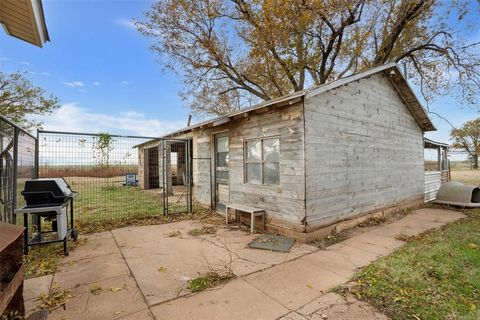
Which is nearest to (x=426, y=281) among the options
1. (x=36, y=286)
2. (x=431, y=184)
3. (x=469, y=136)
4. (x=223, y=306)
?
(x=223, y=306)

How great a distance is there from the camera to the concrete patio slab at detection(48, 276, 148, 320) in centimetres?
248

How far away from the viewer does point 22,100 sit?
55.3 feet

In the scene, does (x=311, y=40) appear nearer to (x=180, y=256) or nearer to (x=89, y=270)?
(x=180, y=256)

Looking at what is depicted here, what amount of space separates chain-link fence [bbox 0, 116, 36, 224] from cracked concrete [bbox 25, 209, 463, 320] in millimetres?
1179

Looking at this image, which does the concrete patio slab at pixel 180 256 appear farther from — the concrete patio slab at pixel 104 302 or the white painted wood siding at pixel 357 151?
the white painted wood siding at pixel 357 151

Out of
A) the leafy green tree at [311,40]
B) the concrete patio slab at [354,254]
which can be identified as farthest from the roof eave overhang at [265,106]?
the leafy green tree at [311,40]

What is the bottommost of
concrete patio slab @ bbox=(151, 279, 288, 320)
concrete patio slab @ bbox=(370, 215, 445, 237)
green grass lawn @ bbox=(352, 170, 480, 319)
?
concrete patio slab @ bbox=(370, 215, 445, 237)

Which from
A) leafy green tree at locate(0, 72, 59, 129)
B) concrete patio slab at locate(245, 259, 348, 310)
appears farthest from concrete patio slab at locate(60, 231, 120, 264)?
leafy green tree at locate(0, 72, 59, 129)

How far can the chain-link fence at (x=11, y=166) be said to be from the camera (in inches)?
137

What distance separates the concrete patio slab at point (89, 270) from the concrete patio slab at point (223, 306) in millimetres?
1251

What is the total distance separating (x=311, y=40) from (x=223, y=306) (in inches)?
479

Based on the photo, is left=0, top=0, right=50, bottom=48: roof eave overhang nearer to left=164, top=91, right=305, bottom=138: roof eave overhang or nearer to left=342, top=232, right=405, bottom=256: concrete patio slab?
left=164, top=91, right=305, bottom=138: roof eave overhang

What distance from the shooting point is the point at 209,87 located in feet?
49.5

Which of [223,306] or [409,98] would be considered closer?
[223,306]
